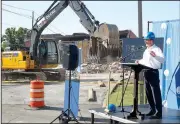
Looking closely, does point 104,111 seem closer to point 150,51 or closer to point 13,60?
point 150,51

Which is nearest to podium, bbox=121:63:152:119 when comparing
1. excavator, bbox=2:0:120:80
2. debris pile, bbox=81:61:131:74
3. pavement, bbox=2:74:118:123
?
pavement, bbox=2:74:118:123

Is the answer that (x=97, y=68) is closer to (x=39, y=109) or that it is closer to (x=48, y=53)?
(x=48, y=53)

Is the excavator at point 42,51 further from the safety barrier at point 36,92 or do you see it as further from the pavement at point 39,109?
the safety barrier at point 36,92

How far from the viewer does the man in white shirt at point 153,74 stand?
24.7 feet

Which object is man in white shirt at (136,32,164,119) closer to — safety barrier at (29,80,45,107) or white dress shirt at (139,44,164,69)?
white dress shirt at (139,44,164,69)

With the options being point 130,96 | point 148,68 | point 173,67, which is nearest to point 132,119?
point 148,68

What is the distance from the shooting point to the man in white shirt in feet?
24.7

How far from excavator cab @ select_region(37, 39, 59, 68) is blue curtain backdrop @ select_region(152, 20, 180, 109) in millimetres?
14730

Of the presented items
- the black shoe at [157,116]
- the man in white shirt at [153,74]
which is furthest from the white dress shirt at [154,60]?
the black shoe at [157,116]

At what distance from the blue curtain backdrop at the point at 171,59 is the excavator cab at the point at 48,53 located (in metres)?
14.7

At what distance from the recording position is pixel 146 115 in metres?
7.74

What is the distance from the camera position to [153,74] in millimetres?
7613

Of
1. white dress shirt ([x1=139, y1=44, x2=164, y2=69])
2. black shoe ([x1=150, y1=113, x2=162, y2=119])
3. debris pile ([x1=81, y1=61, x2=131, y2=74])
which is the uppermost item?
white dress shirt ([x1=139, y1=44, x2=164, y2=69])

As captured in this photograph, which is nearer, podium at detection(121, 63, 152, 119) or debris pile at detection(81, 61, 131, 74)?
podium at detection(121, 63, 152, 119)
